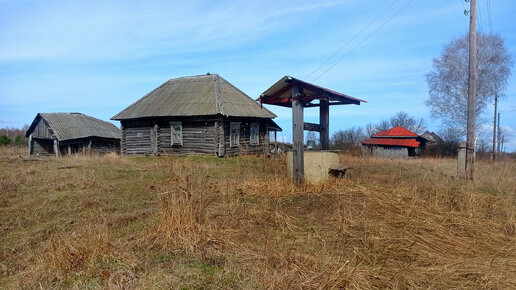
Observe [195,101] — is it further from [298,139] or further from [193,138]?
[298,139]

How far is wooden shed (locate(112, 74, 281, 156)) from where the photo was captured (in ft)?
62.3

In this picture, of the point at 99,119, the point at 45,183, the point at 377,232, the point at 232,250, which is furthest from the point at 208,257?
the point at 99,119

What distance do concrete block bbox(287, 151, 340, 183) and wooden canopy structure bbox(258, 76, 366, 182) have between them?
0.30 m

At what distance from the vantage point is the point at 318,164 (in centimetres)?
818

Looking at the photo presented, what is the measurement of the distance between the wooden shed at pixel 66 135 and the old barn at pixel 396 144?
81.3ft

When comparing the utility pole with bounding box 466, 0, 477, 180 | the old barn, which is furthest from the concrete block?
the old barn

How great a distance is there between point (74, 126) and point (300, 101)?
26627 mm

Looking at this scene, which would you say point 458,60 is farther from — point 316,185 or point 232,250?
point 232,250

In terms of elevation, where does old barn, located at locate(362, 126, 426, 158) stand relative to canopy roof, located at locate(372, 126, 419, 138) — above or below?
below

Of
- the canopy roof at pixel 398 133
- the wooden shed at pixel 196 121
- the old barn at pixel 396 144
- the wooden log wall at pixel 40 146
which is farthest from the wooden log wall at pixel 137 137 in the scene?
the canopy roof at pixel 398 133

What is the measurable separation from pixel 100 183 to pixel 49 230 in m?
4.22

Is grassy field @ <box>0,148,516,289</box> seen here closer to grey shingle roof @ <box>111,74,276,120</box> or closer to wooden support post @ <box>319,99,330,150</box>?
wooden support post @ <box>319,99,330,150</box>

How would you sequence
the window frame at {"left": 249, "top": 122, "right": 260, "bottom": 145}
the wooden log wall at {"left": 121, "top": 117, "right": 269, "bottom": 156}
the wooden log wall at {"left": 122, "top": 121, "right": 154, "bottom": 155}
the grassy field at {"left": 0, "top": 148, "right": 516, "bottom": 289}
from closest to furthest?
the grassy field at {"left": 0, "top": 148, "right": 516, "bottom": 289}, the wooden log wall at {"left": 121, "top": 117, "right": 269, "bottom": 156}, the wooden log wall at {"left": 122, "top": 121, "right": 154, "bottom": 155}, the window frame at {"left": 249, "top": 122, "right": 260, "bottom": 145}

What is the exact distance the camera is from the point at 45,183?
9.16 meters
